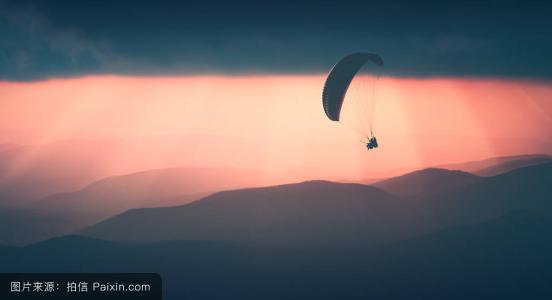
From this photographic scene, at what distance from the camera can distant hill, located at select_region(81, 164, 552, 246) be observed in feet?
166

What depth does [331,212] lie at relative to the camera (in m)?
56.0

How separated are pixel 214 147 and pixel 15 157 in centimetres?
1919

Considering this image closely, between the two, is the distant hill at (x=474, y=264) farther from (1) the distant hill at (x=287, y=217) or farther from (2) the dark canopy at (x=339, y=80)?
(2) the dark canopy at (x=339, y=80)

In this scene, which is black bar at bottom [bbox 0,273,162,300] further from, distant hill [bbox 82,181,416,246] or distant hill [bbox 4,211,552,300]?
distant hill [bbox 82,181,416,246]

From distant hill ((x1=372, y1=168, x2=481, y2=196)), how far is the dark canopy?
3280 cm

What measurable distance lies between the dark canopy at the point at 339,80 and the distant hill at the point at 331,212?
20.1 m

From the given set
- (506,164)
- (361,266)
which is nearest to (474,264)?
(361,266)

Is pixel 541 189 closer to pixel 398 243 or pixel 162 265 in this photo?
pixel 398 243

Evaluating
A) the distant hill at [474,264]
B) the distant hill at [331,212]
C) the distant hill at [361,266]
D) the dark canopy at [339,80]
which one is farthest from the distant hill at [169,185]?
the dark canopy at [339,80]

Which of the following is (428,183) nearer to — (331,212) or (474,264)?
(331,212)

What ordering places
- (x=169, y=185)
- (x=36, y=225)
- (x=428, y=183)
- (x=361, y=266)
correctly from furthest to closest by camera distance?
(x=428, y=183), (x=169, y=185), (x=36, y=225), (x=361, y=266)

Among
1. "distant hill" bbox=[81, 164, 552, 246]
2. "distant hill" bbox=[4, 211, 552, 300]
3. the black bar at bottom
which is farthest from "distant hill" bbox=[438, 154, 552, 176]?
the black bar at bottom

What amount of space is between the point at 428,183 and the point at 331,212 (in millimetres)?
21477

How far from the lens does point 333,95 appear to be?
30375 mm
